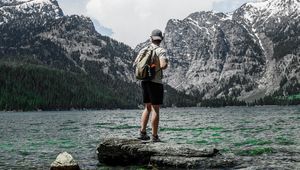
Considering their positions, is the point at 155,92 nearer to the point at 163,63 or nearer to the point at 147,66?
the point at 147,66

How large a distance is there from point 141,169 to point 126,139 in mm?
2926

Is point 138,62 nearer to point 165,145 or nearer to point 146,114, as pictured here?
point 146,114

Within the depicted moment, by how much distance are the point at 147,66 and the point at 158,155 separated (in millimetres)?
4498

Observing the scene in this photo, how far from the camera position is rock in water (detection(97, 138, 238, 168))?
818 inches

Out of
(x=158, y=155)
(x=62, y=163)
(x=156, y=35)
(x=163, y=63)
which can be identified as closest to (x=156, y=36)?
(x=156, y=35)

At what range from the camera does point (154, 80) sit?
70.2 ft

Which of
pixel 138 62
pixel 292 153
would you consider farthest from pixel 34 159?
pixel 292 153

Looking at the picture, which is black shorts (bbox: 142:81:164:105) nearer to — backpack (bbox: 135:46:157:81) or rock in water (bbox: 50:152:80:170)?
backpack (bbox: 135:46:157:81)

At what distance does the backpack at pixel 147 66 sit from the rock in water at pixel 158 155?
369 centimetres

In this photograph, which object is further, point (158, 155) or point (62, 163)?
point (158, 155)

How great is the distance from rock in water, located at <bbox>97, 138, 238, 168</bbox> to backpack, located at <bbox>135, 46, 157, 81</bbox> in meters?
3.69

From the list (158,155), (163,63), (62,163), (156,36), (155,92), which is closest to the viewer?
(62,163)

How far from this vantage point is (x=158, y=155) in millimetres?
21625

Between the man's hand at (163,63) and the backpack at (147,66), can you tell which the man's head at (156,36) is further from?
the man's hand at (163,63)
